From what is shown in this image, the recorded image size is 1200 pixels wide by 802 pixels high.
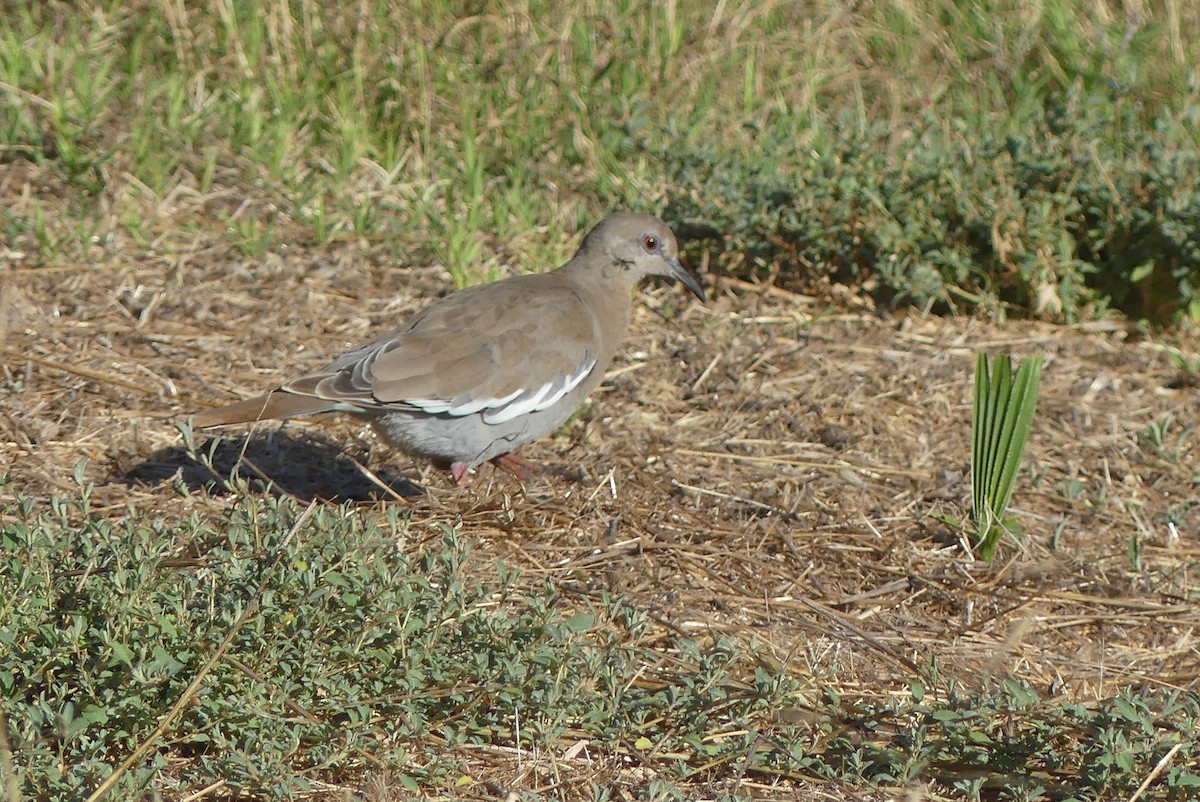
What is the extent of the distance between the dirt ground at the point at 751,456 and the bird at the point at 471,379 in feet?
0.60

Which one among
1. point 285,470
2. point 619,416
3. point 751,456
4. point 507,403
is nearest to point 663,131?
point 619,416

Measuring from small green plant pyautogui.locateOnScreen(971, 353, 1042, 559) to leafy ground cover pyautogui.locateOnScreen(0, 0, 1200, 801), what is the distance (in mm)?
187

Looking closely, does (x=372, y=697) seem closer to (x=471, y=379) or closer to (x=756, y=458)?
(x=471, y=379)

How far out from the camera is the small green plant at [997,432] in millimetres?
4109

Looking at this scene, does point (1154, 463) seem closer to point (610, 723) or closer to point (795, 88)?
point (610, 723)

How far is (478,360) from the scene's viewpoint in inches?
178

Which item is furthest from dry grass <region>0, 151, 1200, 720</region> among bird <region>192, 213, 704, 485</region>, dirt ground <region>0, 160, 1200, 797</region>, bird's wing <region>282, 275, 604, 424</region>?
bird's wing <region>282, 275, 604, 424</region>

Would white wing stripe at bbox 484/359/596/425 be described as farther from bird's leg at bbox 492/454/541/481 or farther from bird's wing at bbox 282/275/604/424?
bird's leg at bbox 492/454/541/481

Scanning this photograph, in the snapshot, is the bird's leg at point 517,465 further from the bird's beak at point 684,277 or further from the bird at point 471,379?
the bird's beak at point 684,277

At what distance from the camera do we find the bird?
426cm

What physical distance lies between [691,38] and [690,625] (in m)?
4.30

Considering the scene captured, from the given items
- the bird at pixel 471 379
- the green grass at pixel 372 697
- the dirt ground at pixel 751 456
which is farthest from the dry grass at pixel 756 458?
the green grass at pixel 372 697

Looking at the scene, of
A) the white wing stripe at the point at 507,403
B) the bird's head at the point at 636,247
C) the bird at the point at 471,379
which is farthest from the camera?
the bird's head at the point at 636,247

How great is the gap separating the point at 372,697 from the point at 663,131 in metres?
3.83
